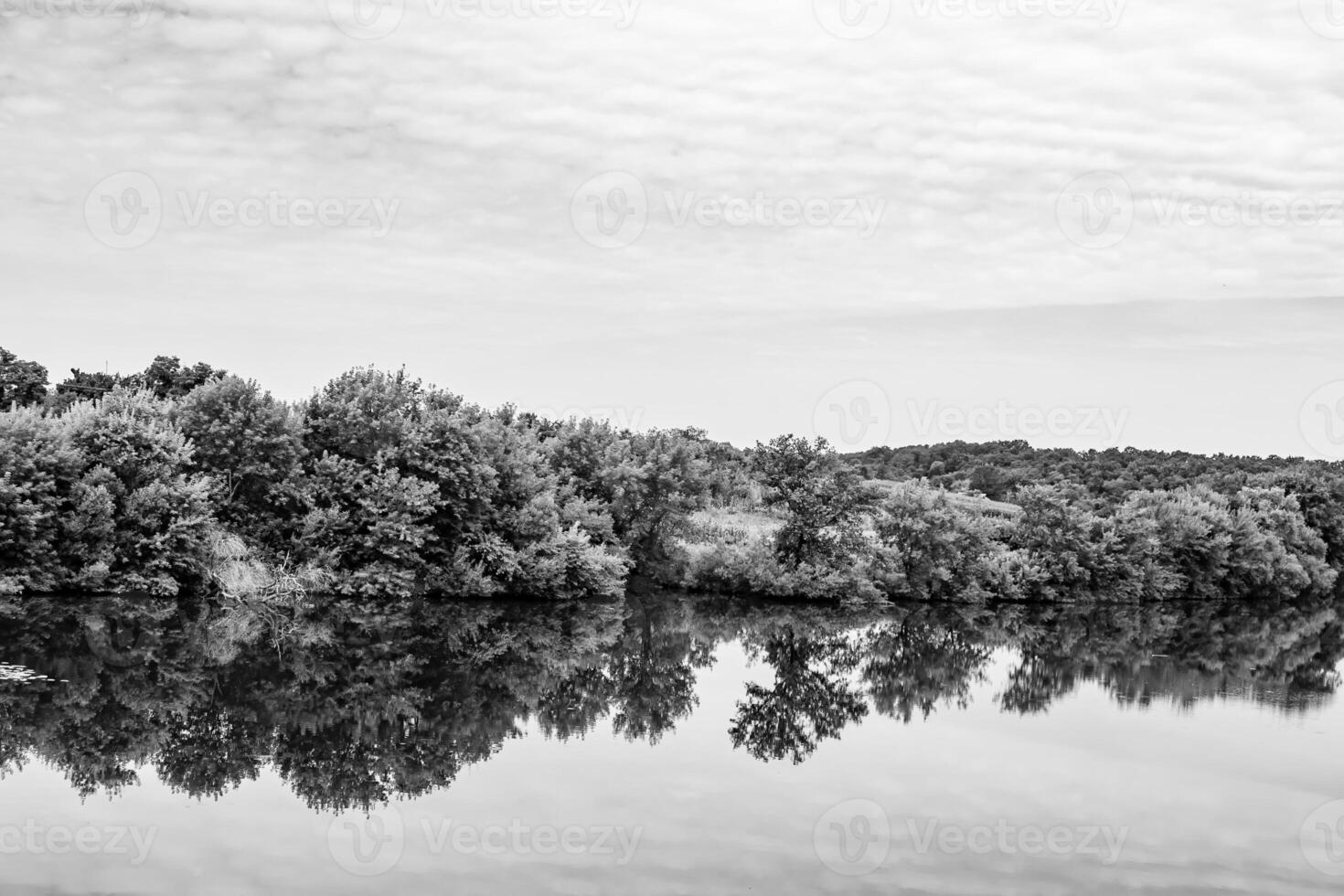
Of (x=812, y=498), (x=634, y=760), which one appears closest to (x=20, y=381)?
(x=812, y=498)

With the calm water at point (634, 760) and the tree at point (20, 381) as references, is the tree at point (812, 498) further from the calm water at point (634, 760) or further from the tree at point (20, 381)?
the tree at point (20, 381)

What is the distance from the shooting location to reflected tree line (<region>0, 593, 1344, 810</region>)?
15891 mm

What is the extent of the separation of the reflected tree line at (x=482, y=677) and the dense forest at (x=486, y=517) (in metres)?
1.76

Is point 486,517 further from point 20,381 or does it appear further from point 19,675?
point 20,381

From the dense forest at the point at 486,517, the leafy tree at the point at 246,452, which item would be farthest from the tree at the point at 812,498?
the leafy tree at the point at 246,452

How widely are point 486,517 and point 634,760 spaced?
19289mm

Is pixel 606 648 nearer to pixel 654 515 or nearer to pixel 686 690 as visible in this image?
pixel 686 690

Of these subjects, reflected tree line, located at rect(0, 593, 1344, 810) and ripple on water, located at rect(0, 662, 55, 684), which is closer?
reflected tree line, located at rect(0, 593, 1344, 810)

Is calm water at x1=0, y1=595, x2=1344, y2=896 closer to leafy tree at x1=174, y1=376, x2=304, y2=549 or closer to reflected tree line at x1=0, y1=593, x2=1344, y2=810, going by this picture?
reflected tree line at x1=0, y1=593, x2=1344, y2=810

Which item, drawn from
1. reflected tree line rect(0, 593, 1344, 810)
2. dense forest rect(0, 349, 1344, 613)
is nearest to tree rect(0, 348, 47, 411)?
dense forest rect(0, 349, 1344, 613)

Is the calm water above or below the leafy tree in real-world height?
below

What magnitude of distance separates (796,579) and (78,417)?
24115 mm

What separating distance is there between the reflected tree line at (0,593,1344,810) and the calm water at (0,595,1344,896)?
4.0 inches

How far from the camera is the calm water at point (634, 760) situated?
12.4 m
